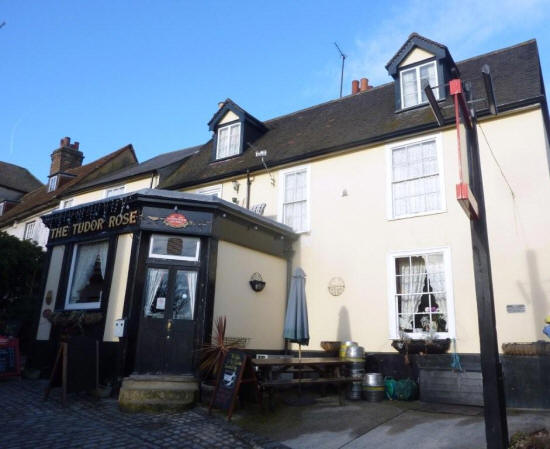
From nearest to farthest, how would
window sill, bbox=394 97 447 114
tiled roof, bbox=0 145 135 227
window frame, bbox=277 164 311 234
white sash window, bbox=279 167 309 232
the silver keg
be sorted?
1. the silver keg
2. window sill, bbox=394 97 447 114
3. window frame, bbox=277 164 311 234
4. white sash window, bbox=279 167 309 232
5. tiled roof, bbox=0 145 135 227

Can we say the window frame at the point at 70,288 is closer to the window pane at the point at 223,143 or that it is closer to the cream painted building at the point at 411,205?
the cream painted building at the point at 411,205

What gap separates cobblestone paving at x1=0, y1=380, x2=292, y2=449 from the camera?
6.05 metres

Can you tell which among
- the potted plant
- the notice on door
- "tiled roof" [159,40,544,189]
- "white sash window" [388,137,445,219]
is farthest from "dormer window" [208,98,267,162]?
the potted plant

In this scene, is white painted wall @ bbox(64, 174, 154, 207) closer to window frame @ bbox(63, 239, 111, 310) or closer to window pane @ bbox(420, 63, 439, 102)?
window frame @ bbox(63, 239, 111, 310)

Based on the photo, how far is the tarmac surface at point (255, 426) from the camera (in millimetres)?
6129

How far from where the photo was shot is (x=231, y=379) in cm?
772

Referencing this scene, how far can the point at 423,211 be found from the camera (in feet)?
34.9

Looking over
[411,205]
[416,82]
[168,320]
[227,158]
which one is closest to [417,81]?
[416,82]

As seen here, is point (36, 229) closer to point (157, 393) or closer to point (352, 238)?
point (157, 393)

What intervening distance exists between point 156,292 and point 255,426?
3.55 metres

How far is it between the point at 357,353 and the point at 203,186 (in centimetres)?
769

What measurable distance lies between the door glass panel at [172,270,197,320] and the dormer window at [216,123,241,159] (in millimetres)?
7032

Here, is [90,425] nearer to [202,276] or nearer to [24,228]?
[202,276]

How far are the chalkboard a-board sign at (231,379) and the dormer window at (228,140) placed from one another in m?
9.07
